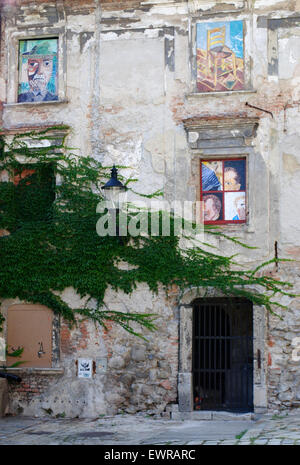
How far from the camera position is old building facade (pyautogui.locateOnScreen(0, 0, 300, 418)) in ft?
41.9

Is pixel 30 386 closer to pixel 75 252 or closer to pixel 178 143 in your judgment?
pixel 75 252

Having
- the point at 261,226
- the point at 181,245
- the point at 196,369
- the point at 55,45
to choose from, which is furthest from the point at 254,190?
the point at 55,45

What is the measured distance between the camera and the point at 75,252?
13281mm

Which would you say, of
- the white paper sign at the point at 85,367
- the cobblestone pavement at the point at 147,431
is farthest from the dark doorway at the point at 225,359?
the white paper sign at the point at 85,367

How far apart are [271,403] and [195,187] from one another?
13.7 ft

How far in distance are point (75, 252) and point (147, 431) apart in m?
3.70

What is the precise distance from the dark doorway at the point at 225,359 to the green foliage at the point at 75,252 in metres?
0.70

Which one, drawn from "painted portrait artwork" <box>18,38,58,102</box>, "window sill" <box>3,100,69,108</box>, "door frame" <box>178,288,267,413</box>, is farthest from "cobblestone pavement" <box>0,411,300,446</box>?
"painted portrait artwork" <box>18,38,58,102</box>

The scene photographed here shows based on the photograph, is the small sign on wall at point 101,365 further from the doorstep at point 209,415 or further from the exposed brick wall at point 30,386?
the doorstep at point 209,415

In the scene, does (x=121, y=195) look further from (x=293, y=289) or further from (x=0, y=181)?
(x=293, y=289)

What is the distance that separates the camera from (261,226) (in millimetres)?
12789

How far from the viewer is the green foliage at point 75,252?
42.3ft

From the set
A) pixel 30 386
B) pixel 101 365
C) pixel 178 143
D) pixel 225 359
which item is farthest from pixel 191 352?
pixel 178 143

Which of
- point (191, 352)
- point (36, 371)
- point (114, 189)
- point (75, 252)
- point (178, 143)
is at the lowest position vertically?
point (36, 371)
